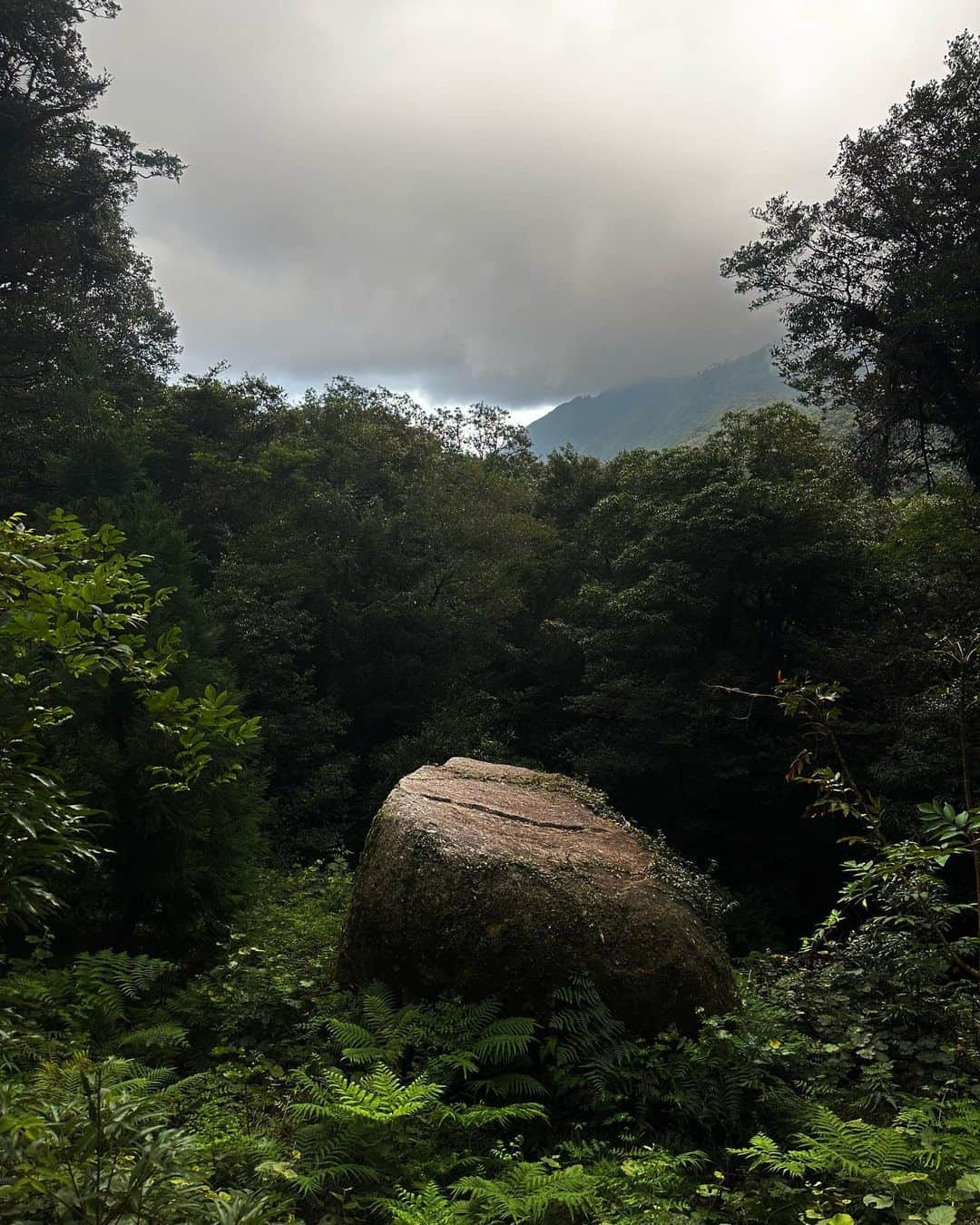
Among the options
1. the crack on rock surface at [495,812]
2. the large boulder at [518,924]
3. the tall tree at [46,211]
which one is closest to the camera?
the large boulder at [518,924]

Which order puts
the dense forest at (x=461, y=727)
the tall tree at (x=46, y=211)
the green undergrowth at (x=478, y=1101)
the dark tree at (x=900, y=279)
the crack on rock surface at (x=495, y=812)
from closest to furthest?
1. the green undergrowth at (x=478, y=1101)
2. the dense forest at (x=461, y=727)
3. the crack on rock surface at (x=495, y=812)
4. the dark tree at (x=900, y=279)
5. the tall tree at (x=46, y=211)

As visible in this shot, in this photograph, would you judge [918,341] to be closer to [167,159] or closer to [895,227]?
[895,227]

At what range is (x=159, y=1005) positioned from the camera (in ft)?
19.1

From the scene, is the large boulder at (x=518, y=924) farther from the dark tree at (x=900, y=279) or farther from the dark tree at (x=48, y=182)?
the dark tree at (x=48, y=182)

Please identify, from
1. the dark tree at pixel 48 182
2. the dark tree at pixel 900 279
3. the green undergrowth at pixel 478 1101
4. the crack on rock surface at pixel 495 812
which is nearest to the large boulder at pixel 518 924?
the green undergrowth at pixel 478 1101

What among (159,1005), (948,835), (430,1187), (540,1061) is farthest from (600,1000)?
(159,1005)

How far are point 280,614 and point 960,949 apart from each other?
52.1ft

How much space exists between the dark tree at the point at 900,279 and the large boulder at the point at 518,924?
40.7 ft

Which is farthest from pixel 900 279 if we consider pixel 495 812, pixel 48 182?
pixel 48 182

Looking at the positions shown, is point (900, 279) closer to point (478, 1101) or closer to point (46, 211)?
point (478, 1101)

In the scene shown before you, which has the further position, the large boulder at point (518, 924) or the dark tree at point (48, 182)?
the dark tree at point (48, 182)

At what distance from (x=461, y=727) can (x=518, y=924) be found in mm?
13987

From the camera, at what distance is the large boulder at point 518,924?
5008 millimetres

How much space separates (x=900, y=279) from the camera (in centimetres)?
1380
